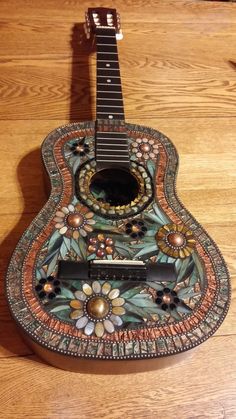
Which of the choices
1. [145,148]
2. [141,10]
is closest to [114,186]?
[145,148]

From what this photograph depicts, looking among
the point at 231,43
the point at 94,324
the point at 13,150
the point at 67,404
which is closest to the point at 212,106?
the point at 231,43

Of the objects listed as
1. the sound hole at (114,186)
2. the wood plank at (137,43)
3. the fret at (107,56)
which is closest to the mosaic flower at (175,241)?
the sound hole at (114,186)

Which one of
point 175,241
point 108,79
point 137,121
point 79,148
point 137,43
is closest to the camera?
point 175,241

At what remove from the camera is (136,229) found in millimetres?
864

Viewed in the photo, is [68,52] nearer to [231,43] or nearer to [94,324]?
[231,43]

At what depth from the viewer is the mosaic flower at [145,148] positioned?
988 millimetres

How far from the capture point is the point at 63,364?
775mm

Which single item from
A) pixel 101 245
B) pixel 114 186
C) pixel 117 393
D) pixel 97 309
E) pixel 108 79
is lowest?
pixel 117 393

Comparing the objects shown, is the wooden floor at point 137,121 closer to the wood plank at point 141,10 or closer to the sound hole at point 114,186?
the wood plank at point 141,10

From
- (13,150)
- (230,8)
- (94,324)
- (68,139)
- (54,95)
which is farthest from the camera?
(230,8)

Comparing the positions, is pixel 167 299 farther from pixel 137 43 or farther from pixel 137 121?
pixel 137 43

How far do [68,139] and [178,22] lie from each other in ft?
2.34

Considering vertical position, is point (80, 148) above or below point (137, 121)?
below

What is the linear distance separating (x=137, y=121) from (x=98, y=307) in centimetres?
61
